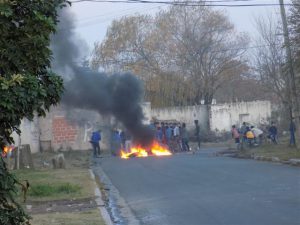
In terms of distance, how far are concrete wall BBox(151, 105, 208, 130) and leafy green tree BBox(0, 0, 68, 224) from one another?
41.5 metres

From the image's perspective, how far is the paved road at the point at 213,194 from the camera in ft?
31.8

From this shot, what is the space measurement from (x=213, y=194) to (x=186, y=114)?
3384cm

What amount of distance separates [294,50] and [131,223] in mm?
16088

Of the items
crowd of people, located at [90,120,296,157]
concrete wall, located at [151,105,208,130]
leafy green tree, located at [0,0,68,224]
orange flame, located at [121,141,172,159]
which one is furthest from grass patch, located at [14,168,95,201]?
concrete wall, located at [151,105,208,130]

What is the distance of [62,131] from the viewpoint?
37344 millimetres

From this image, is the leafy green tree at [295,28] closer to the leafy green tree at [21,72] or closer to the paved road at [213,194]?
the paved road at [213,194]

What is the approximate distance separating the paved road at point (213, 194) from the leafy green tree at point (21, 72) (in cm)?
516

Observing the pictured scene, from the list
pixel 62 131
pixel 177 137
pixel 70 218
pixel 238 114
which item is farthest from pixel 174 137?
pixel 70 218

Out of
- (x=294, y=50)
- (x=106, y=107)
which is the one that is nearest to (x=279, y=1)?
(x=294, y=50)

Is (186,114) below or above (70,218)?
above

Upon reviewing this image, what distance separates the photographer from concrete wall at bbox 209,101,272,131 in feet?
152

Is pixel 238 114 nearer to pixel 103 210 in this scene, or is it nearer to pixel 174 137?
pixel 174 137

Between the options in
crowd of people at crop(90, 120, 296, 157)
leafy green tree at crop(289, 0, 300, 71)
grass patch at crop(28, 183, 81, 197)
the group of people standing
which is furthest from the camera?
the group of people standing

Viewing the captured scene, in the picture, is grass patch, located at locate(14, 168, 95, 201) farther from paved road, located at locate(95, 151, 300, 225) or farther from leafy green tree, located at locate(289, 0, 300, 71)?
leafy green tree, located at locate(289, 0, 300, 71)
